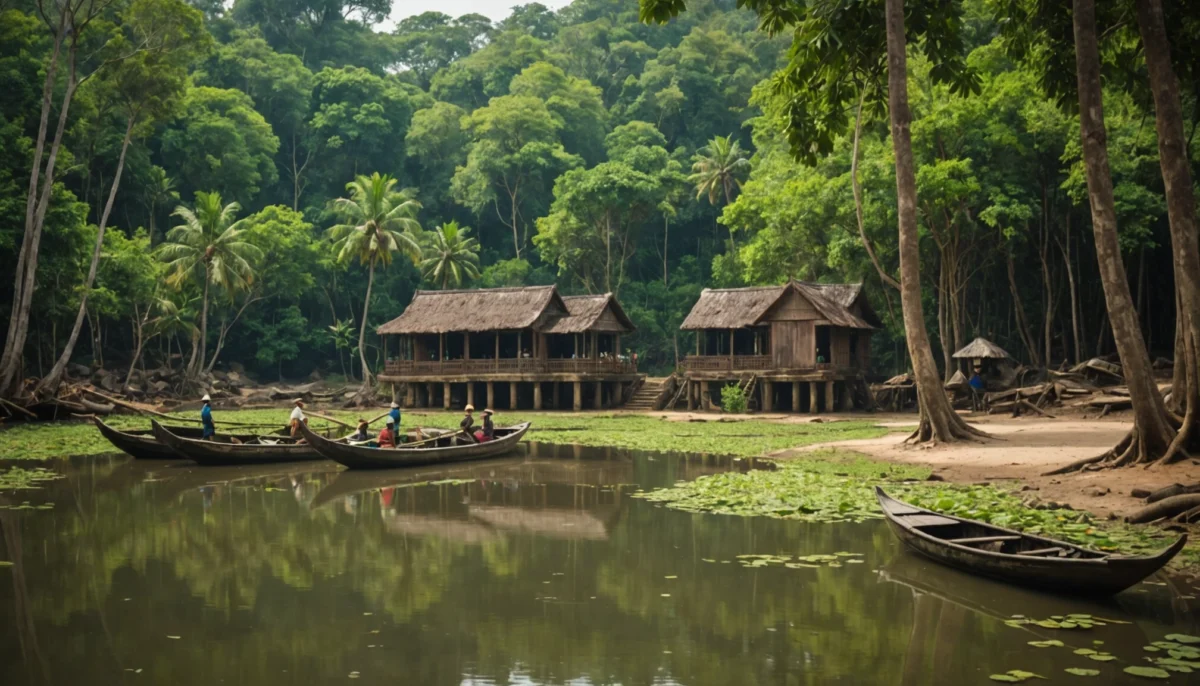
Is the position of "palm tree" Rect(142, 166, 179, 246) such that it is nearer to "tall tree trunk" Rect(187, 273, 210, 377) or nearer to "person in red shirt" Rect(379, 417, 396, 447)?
"tall tree trunk" Rect(187, 273, 210, 377)

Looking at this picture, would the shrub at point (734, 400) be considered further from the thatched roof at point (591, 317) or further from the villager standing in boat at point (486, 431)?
the villager standing in boat at point (486, 431)

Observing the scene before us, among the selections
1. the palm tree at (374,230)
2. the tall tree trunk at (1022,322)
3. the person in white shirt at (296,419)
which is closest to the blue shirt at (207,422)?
the person in white shirt at (296,419)

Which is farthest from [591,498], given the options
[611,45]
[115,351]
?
[611,45]

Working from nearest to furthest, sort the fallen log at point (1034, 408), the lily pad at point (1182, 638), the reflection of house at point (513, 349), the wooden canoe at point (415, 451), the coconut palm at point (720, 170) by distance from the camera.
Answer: the lily pad at point (1182, 638) → the wooden canoe at point (415, 451) → the fallen log at point (1034, 408) → the reflection of house at point (513, 349) → the coconut palm at point (720, 170)

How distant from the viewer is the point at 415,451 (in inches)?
816

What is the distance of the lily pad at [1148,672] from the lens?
7164 mm

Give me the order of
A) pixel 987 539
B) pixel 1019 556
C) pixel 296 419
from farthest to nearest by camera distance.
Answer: pixel 296 419 < pixel 987 539 < pixel 1019 556

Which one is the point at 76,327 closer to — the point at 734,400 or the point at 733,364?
the point at 734,400

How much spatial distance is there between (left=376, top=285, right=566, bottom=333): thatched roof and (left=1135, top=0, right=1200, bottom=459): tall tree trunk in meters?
26.9

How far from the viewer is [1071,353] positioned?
1585 inches

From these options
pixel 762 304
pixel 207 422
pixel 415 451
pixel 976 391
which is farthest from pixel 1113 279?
pixel 762 304

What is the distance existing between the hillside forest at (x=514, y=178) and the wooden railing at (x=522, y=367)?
6850 mm

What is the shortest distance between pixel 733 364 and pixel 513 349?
412 inches

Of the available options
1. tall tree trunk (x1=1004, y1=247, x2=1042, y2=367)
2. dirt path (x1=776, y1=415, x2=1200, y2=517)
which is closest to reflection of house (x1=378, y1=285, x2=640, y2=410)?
tall tree trunk (x1=1004, y1=247, x2=1042, y2=367)
